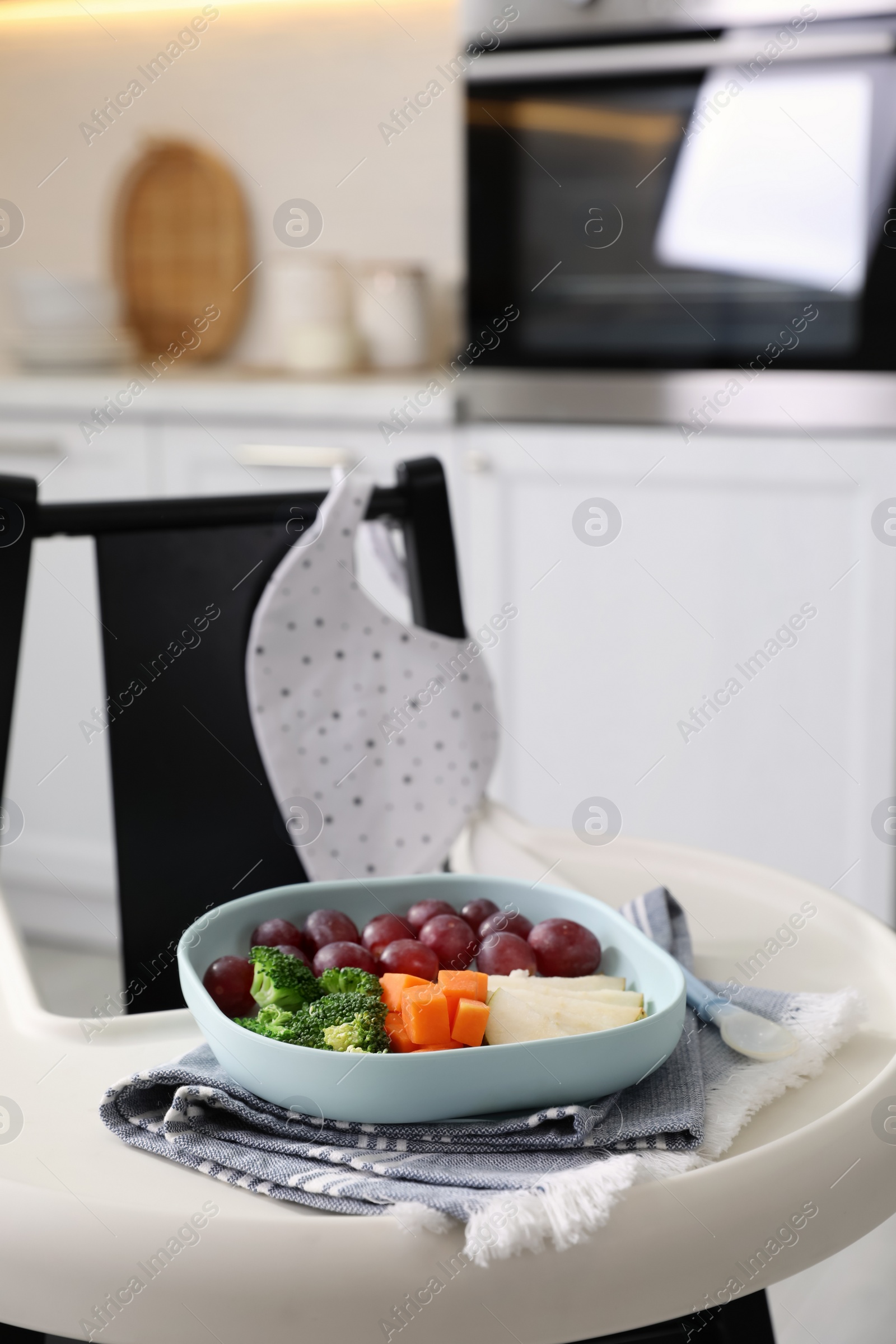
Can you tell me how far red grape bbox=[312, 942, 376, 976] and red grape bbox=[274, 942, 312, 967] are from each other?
10mm

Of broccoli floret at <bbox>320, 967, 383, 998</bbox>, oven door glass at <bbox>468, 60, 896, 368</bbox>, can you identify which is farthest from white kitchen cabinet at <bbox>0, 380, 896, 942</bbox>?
broccoli floret at <bbox>320, 967, 383, 998</bbox>

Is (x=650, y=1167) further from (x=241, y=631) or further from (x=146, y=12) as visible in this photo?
(x=146, y=12)

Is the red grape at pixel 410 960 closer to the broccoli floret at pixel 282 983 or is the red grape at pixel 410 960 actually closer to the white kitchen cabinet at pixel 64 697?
the broccoli floret at pixel 282 983

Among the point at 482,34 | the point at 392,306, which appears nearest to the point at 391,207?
the point at 392,306

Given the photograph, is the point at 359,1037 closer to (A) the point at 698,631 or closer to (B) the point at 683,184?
(A) the point at 698,631

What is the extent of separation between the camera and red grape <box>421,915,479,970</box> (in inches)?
27.3

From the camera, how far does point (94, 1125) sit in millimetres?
622

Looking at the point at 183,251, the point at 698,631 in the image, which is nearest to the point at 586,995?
the point at 698,631

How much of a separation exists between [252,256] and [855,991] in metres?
2.27

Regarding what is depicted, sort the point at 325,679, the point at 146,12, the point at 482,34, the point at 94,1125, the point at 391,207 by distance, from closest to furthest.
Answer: the point at 94,1125 → the point at 325,679 → the point at 482,34 → the point at 391,207 → the point at 146,12

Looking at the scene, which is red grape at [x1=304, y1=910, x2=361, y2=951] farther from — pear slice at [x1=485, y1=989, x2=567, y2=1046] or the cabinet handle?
the cabinet handle

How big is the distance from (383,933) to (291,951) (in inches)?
2.0

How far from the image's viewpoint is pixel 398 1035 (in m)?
Answer: 0.60

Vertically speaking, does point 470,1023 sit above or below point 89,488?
below
